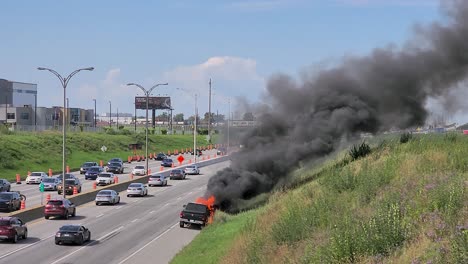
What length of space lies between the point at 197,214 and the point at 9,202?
44.6ft

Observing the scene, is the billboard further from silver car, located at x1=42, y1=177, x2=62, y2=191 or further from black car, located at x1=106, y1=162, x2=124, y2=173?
silver car, located at x1=42, y1=177, x2=62, y2=191

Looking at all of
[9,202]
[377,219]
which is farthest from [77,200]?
[377,219]

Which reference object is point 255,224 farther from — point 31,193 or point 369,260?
point 31,193

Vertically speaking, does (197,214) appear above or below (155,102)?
below

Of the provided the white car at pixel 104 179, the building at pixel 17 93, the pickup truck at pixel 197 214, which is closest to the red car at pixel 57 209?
the pickup truck at pixel 197 214

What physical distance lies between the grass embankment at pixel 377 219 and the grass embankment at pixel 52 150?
55.8 metres

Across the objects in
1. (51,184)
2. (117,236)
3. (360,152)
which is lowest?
(117,236)

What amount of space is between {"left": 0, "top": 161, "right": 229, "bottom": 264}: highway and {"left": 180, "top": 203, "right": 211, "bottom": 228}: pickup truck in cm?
54

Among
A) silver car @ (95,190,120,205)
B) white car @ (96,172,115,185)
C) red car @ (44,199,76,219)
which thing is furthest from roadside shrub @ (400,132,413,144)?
white car @ (96,172,115,185)

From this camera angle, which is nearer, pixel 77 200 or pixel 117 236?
pixel 117 236

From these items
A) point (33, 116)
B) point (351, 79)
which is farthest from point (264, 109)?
point (33, 116)

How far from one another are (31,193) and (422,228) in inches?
1897

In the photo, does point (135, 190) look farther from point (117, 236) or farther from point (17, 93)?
point (17, 93)

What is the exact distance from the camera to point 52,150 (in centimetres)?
9375
